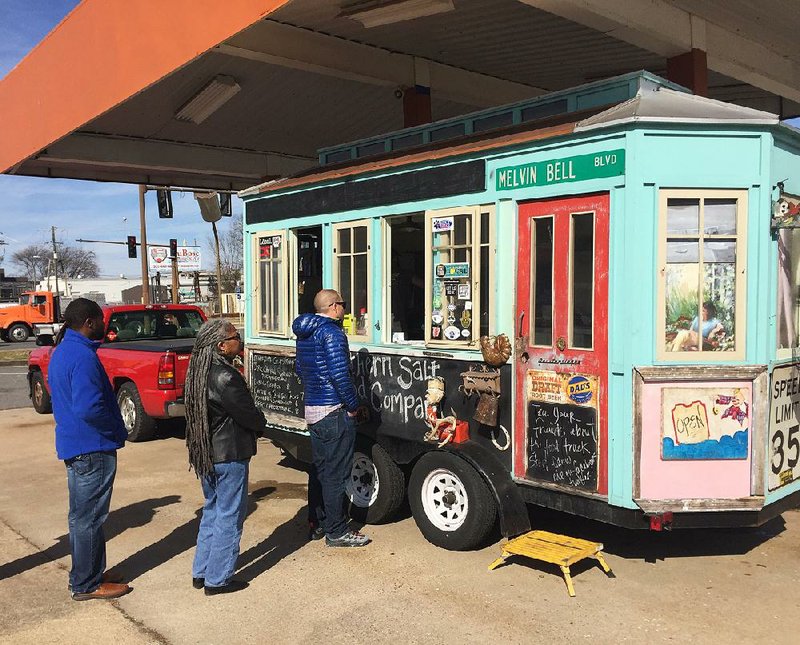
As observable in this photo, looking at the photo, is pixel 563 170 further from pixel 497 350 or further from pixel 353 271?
pixel 353 271

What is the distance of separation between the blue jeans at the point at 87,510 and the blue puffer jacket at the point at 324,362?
1447 mm

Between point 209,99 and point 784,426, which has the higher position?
point 209,99

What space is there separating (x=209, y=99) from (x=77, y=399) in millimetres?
7808

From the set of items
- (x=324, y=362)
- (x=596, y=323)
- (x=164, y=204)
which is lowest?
(x=324, y=362)

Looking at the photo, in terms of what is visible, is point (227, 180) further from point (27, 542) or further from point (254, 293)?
point (27, 542)

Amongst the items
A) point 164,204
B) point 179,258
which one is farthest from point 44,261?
point 164,204

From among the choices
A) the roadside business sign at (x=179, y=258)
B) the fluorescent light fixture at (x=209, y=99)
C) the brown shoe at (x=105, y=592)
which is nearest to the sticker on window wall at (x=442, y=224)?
the brown shoe at (x=105, y=592)

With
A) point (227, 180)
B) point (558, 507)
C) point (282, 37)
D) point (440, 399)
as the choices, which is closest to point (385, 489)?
point (440, 399)

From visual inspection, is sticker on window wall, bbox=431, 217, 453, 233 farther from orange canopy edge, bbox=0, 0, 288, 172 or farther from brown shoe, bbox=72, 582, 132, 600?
brown shoe, bbox=72, 582, 132, 600

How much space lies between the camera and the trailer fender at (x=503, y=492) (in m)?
4.96

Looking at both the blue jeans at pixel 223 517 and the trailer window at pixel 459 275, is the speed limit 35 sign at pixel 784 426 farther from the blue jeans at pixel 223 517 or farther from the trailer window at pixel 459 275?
the blue jeans at pixel 223 517

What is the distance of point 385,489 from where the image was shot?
5.85 meters

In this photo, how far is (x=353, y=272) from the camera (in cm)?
636

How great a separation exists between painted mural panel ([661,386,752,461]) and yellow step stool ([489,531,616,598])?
82cm
